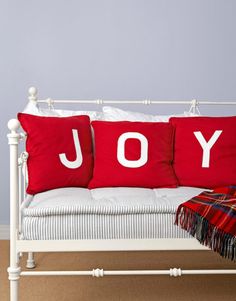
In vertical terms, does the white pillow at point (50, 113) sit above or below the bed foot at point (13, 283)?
above

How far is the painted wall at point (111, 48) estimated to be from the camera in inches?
117

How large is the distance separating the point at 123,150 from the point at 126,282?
0.57m

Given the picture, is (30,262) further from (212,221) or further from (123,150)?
(212,221)

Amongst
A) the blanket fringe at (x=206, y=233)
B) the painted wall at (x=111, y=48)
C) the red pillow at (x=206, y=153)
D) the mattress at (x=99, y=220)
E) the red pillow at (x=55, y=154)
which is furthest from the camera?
the painted wall at (x=111, y=48)

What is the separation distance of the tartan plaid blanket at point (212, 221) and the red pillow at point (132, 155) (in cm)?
35

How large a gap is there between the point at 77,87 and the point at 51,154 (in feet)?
3.39

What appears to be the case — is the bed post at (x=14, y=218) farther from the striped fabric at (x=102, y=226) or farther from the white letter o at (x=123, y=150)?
the white letter o at (x=123, y=150)

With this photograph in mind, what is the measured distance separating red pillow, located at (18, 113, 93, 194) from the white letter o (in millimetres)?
135

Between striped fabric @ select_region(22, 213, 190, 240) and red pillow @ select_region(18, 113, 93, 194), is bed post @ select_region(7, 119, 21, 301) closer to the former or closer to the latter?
striped fabric @ select_region(22, 213, 190, 240)

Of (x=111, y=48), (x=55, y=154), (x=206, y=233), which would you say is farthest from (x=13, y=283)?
(x=111, y=48)

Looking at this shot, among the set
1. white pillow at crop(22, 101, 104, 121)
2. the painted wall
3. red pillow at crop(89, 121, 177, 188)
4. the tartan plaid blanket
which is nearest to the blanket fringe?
the tartan plaid blanket

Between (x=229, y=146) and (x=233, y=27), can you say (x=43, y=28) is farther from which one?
(x=229, y=146)

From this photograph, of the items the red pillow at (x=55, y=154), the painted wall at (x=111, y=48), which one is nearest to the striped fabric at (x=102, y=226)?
the red pillow at (x=55, y=154)

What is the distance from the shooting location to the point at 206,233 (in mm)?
1679
